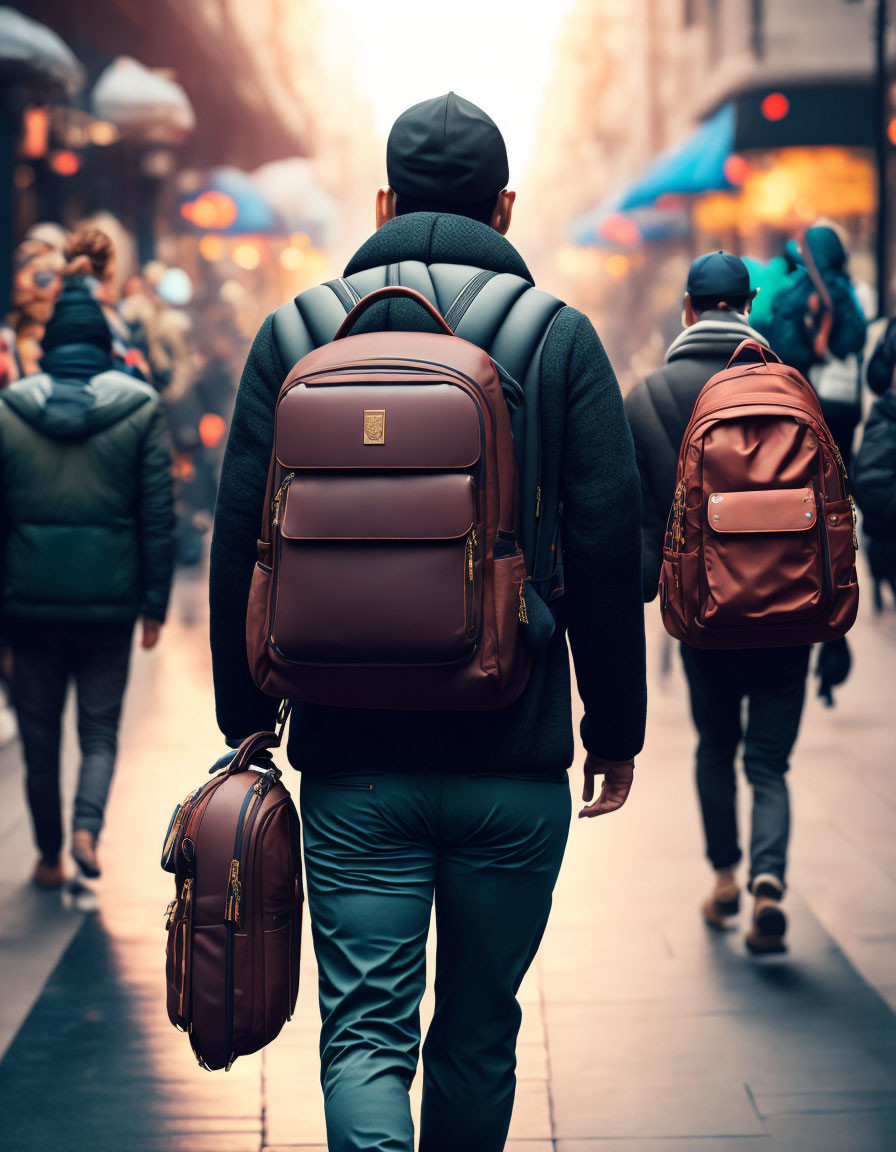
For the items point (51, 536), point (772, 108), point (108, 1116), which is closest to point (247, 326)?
point (772, 108)

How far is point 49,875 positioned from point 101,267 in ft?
8.60

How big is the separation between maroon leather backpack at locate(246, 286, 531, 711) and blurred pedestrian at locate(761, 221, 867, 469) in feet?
11.8

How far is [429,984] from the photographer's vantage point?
16.0 ft

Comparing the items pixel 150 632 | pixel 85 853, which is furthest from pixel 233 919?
pixel 150 632

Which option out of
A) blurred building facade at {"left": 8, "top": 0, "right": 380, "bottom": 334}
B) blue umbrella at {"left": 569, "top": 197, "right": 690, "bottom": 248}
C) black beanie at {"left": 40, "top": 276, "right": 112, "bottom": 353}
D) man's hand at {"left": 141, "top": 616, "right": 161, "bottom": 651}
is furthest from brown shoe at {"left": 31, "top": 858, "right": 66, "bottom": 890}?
blue umbrella at {"left": 569, "top": 197, "right": 690, "bottom": 248}

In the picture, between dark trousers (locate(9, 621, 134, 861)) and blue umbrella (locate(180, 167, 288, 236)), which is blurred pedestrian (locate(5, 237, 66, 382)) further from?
blue umbrella (locate(180, 167, 288, 236))

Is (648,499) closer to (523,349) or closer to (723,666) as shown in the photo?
(723,666)

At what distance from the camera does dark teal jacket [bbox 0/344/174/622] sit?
5352 mm

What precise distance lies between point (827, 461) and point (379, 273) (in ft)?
5.88

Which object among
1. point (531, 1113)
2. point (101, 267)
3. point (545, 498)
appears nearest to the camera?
point (545, 498)

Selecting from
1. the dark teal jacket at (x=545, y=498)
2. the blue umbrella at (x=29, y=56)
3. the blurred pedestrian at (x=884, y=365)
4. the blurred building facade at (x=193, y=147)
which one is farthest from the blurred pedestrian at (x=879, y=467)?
the blurred building facade at (x=193, y=147)

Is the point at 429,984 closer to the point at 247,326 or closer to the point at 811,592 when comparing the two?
the point at 811,592

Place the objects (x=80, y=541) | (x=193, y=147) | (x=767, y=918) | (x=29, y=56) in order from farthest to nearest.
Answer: (x=193, y=147) < (x=29, y=56) < (x=80, y=541) < (x=767, y=918)

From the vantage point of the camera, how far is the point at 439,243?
2.70m
